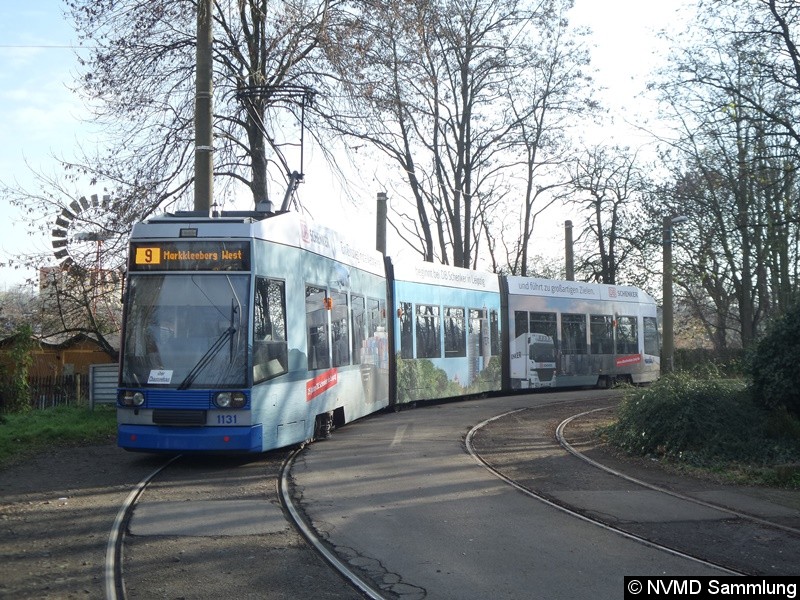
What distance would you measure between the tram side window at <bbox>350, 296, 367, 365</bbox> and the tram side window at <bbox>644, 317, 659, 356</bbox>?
1729 centimetres

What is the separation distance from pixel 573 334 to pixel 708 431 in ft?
45.5

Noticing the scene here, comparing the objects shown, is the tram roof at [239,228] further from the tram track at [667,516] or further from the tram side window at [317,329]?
the tram track at [667,516]

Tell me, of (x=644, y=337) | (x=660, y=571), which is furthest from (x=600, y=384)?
(x=660, y=571)

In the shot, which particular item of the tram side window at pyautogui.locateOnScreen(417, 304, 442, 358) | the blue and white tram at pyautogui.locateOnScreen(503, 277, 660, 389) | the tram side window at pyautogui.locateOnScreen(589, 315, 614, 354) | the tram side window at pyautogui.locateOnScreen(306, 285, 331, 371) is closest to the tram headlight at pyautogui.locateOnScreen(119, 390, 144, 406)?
the tram side window at pyautogui.locateOnScreen(306, 285, 331, 371)

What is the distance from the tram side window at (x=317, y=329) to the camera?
12047 millimetres

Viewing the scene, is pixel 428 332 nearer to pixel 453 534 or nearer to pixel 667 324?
pixel 453 534

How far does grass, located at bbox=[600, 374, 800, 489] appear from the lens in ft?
39.6

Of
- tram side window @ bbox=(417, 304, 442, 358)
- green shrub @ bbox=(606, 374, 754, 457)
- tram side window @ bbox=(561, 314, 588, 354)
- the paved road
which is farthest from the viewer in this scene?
tram side window @ bbox=(561, 314, 588, 354)

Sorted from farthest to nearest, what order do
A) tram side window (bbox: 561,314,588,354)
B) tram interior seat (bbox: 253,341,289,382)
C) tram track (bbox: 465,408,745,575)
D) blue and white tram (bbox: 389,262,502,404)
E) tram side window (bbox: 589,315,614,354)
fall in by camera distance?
1. tram side window (bbox: 589,315,614,354)
2. tram side window (bbox: 561,314,588,354)
3. blue and white tram (bbox: 389,262,502,404)
4. tram interior seat (bbox: 253,341,289,382)
5. tram track (bbox: 465,408,745,575)

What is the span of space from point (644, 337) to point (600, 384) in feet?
9.13

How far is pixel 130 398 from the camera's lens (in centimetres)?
1033

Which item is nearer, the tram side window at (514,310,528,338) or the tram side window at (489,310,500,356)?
the tram side window at (489,310,500,356)

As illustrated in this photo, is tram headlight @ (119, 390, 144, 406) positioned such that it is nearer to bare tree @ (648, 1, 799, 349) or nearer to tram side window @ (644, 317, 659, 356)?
bare tree @ (648, 1, 799, 349)

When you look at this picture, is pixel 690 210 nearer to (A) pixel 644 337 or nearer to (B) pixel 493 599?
(A) pixel 644 337
